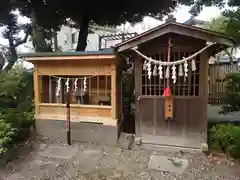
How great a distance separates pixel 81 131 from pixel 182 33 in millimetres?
3911

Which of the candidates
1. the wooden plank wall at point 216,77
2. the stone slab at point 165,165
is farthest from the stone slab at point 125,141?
the wooden plank wall at point 216,77

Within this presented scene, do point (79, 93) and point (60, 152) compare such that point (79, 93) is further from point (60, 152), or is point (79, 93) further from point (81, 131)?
point (60, 152)

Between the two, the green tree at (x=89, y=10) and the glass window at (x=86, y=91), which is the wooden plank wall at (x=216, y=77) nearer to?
the green tree at (x=89, y=10)

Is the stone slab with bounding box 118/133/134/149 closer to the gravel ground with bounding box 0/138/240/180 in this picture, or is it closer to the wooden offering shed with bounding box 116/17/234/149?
the gravel ground with bounding box 0/138/240/180

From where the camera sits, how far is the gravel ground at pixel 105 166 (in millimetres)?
4961

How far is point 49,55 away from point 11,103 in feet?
11.6

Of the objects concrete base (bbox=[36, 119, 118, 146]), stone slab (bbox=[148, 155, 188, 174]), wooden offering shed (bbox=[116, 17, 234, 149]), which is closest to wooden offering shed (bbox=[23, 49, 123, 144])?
concrete base (bbox=[36, 119, 118, 146])

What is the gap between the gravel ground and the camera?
496 centimetres

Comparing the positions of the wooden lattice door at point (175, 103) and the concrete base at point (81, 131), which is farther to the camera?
the concrete base at point (81, 131)

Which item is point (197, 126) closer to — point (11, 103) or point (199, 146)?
point (199, 146)

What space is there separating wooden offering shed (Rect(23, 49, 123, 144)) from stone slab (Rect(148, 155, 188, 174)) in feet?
4.62

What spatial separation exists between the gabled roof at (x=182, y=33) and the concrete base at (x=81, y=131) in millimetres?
2422

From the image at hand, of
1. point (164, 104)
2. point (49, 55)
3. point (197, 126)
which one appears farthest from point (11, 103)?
point (197, 126)

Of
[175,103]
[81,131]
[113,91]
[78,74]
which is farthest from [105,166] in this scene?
[78,74]
